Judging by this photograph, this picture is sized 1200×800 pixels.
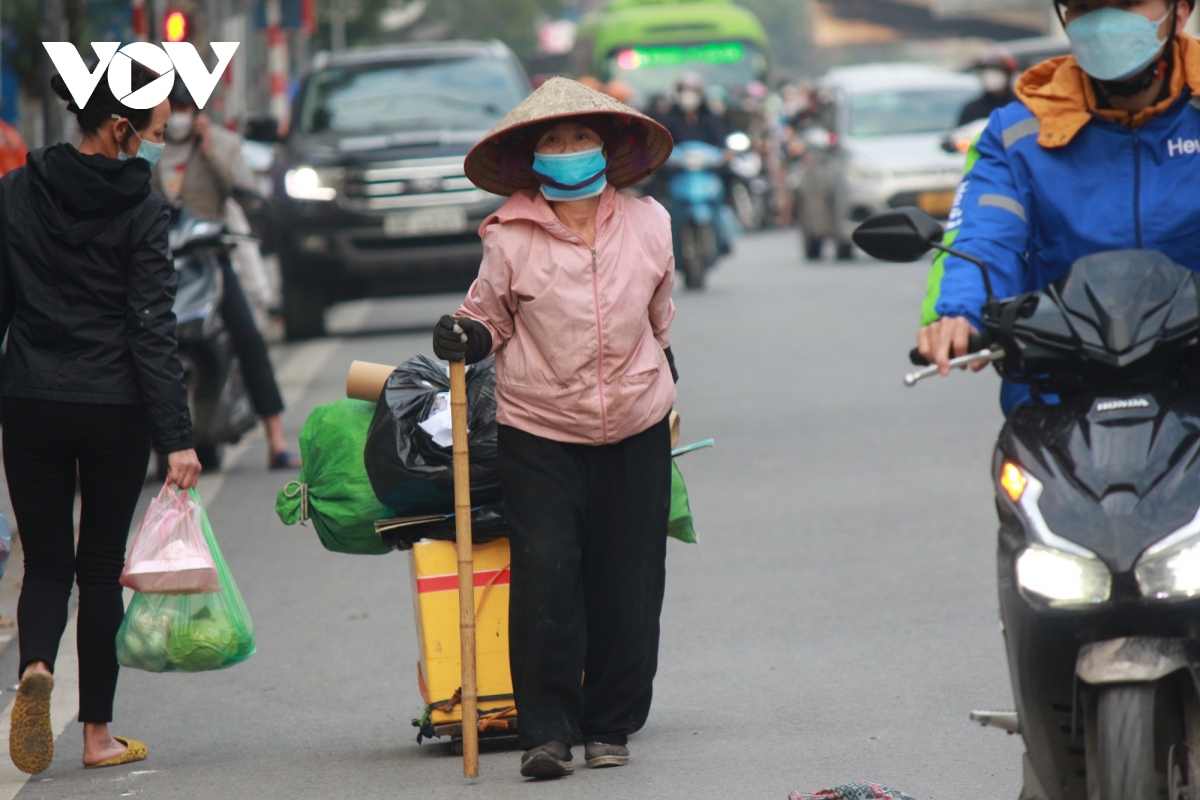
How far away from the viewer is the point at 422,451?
5434mm

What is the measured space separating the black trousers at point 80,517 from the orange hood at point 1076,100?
249cm

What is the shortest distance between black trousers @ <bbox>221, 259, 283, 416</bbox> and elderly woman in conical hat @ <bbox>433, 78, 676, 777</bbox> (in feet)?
17.2

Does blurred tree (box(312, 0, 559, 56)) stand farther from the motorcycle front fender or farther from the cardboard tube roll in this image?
the motorcycle front fender

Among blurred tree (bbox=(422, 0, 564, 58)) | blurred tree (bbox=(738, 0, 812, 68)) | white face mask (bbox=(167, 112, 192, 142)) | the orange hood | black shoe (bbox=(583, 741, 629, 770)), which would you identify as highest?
Result: the orange hood

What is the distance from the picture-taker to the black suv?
1582cm

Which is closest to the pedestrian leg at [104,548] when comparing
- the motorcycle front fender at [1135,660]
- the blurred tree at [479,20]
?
the motorcycle front fender at [1135,660]

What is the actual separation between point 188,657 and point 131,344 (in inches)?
32.6

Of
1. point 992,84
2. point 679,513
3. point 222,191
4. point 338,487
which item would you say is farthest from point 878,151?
point 338,487

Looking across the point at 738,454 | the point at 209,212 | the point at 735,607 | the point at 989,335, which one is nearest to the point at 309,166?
the point at 209,212

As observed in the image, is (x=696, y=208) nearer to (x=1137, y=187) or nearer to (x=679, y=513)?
(x=679, y=513)

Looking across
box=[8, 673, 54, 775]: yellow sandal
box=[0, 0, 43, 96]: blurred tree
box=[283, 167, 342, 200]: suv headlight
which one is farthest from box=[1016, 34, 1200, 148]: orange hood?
box=[0, 0, 43, 96]: blurred tree

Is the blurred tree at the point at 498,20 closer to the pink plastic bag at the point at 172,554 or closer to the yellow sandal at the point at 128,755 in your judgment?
the yellow sandal at the point at 128,755

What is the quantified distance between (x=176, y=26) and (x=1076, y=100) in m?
9.66

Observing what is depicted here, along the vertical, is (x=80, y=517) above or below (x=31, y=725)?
above
